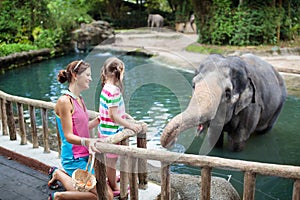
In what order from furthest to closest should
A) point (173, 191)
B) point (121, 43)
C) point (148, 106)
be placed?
1. point (121, 43)
2. point (148, 106)
3. point (173, 191)

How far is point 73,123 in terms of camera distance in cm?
241

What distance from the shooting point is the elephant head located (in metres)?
4.23

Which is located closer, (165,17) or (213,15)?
(213,15)

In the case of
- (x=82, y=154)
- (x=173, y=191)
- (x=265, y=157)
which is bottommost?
(x=265, y=157)

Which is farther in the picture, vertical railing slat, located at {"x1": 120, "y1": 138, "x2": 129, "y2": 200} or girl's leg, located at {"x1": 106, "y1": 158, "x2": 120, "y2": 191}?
girl's leg, located at {"x1": 106, "y1": 158, "x2": 120, "y2": 191}

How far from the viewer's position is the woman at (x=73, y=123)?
7.61ft

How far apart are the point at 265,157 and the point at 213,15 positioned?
10.6 metres

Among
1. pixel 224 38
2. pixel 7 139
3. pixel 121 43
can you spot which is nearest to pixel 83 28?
pixel 121 43

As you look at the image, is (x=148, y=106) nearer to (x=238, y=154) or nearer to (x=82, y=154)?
(x=238, y=154)

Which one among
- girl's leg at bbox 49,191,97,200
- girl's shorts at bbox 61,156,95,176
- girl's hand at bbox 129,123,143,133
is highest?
girl's hand at bbox 129,123,143,133

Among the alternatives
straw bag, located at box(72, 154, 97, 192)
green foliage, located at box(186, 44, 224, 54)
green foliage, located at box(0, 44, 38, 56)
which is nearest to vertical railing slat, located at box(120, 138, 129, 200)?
straw bag, located at box(72, 154, 97, 192)

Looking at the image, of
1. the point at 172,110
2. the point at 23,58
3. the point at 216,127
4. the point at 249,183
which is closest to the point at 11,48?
the point at 23,58

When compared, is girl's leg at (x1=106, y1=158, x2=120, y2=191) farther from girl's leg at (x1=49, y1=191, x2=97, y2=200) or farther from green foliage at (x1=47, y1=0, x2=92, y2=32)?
green foliage at (x1=47, y1=0, x2=92, y2=32)

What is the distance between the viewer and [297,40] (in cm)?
1459
